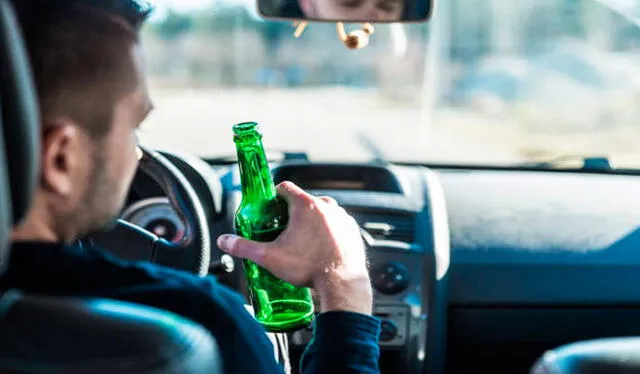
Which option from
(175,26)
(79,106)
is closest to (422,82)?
(175,26)

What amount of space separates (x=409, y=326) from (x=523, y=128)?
8.20 m

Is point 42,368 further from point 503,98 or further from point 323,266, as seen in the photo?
point 503,98

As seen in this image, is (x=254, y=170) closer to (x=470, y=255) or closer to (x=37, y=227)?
(x=37, y=227)

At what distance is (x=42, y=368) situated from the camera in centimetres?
155

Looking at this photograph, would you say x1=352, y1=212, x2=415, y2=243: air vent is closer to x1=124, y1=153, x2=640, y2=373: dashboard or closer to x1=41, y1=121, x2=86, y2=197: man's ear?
x1=124, y1=153, x2=640, y2=373: dashboard

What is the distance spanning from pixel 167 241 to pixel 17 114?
1.96 meters

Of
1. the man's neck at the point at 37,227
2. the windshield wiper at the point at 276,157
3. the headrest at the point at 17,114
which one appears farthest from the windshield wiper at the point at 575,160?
the headrest at the point at 17,114

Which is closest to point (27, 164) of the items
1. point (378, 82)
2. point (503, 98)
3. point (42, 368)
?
point (42, 368)

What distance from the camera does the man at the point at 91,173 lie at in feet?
5.70

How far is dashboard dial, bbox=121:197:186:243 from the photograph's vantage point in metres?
3.81

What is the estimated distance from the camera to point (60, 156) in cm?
177

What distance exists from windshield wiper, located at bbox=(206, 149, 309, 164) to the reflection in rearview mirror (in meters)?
1.21

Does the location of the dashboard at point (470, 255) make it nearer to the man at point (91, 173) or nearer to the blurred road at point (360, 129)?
the blurred road at point (360, 129)

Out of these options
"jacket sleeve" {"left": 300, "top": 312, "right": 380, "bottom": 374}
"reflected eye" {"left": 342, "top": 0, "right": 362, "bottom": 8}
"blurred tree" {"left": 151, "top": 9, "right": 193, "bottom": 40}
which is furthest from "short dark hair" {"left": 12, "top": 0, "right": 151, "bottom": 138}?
"blurred tree" {"left": 151, "top": 9, "right": 193, "bottom": 40}
